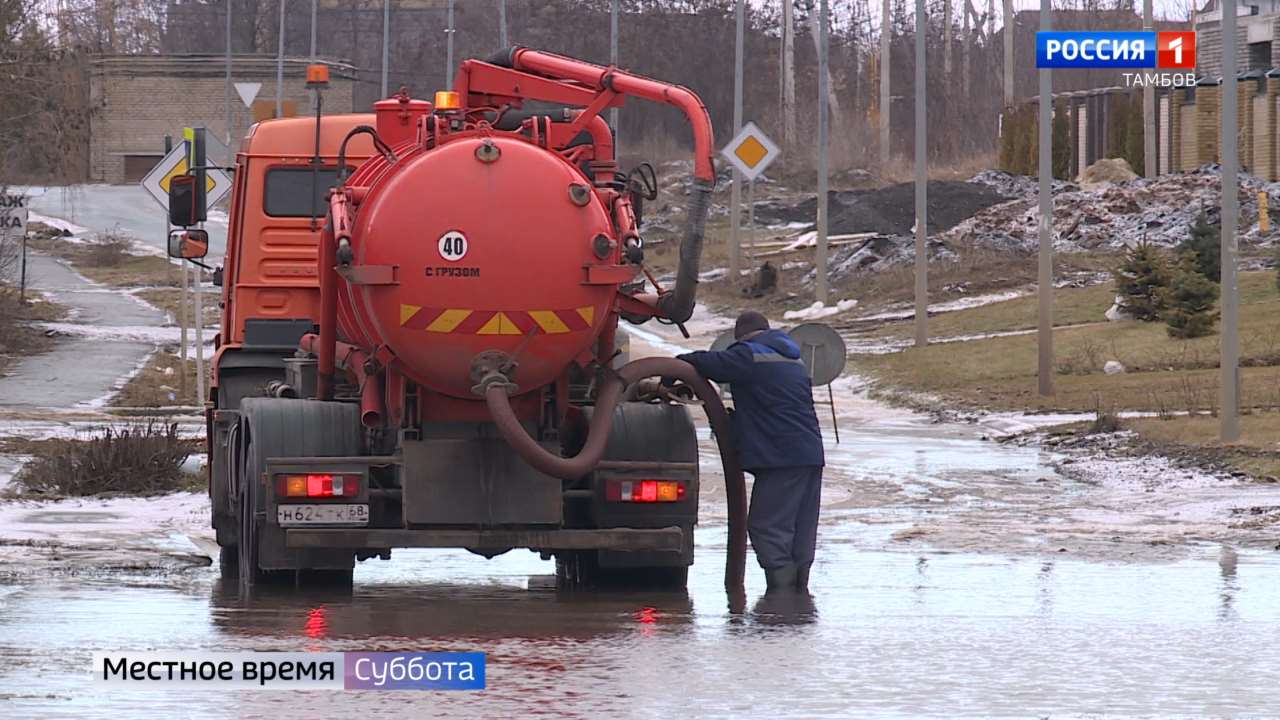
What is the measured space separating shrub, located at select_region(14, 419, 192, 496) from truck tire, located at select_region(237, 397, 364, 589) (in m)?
5.76

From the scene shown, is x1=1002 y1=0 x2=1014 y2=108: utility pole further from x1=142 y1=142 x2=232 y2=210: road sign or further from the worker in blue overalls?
the worker in blue overalls

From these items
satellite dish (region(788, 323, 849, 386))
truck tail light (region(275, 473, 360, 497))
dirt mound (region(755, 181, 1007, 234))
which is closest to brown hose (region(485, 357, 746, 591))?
truck tail light (region(275, 473, 360, 497))

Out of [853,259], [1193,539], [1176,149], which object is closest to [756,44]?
[1176,149]

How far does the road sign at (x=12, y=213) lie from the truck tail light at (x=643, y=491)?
69.6ft

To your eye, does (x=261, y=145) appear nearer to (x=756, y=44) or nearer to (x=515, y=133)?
(x=515, y=133)

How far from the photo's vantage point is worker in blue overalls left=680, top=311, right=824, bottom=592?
12656 mm

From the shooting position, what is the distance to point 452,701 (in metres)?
8.62

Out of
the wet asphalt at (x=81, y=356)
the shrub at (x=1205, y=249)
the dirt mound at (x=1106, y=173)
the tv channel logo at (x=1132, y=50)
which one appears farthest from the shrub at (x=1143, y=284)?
the dirt mound at (x=1106, y=173)

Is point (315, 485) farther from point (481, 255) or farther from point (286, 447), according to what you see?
point (481, 255)

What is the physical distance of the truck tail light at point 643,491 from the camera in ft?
39.8

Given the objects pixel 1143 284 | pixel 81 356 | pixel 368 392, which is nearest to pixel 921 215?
pixel 1143 284

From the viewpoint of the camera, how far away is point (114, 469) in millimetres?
17859

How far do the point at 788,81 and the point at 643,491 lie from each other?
72.0 meters

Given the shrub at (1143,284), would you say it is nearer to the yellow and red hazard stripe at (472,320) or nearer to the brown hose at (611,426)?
the brown hose at (611,426)
